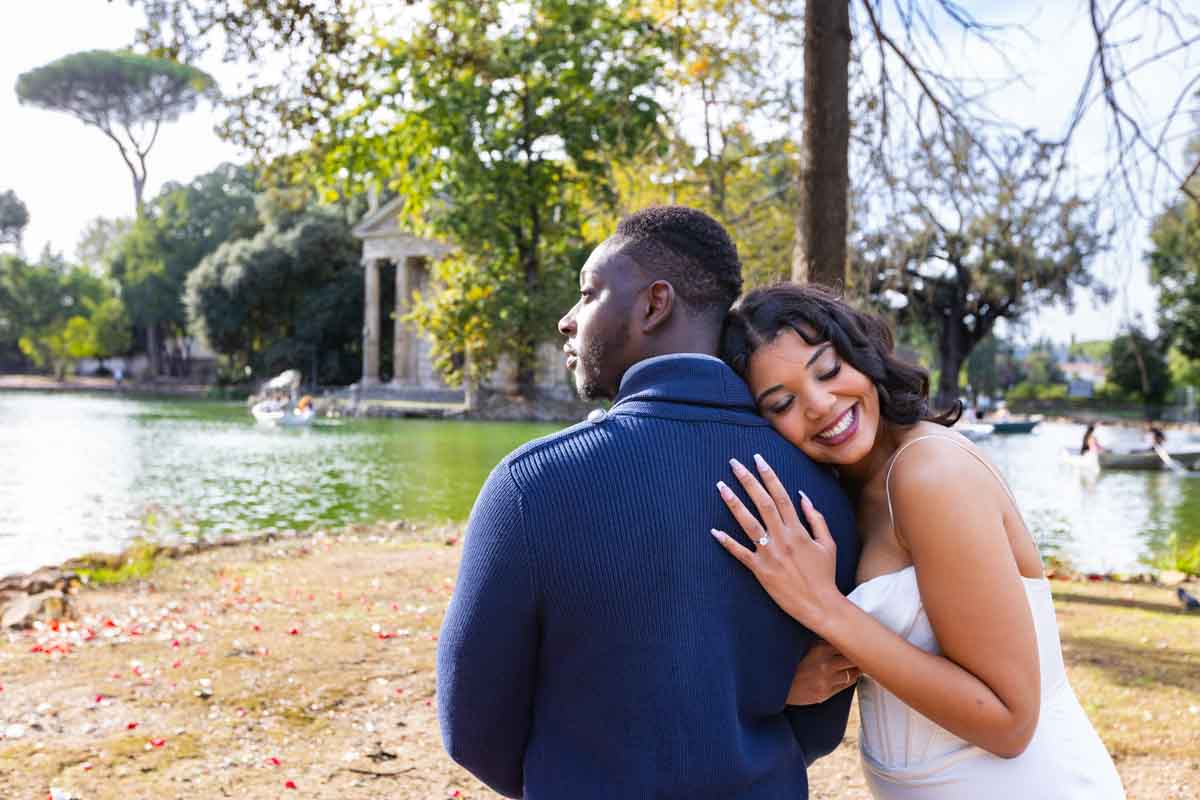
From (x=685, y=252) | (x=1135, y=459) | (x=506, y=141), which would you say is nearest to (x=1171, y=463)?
(x=1135, y=459)

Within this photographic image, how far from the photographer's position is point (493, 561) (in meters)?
1.60

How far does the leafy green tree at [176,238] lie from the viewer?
64.3 metres

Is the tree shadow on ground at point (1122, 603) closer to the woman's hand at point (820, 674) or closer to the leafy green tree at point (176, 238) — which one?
the woman's hand at point (820, 674)

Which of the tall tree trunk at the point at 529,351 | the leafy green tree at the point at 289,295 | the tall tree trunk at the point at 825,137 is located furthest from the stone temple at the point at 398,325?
the tall tree trunk at the point at 825,137

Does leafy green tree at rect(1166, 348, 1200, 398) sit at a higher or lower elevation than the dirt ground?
higher

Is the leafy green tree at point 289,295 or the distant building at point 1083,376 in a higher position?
the leafy green tree at point 289,295

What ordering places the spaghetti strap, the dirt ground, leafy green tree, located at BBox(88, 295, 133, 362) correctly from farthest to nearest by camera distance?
leafy green tree, located at BBox(88, 295, 133, 362) < the dirt ground < the spaghetti strap

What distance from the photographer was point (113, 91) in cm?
7350

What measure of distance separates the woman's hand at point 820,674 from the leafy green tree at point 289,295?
54.3 meters

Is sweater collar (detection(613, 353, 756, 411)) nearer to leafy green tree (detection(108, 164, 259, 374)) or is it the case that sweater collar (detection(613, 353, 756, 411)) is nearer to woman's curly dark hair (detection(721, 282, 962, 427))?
woman's curly dark hair (detection(721, 282, 962, 427))

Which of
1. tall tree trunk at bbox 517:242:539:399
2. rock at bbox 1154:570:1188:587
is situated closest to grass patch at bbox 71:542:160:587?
rock at bbox 1154:570:1188:587

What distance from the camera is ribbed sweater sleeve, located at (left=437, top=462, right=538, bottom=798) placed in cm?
160

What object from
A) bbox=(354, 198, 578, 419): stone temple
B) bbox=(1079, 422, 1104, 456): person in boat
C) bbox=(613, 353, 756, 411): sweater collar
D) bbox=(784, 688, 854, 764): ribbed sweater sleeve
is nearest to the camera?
bbox=(613, 353, 756, 411): sweater collar

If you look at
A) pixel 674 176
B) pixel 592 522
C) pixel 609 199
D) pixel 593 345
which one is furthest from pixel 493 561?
pixel 609 199
